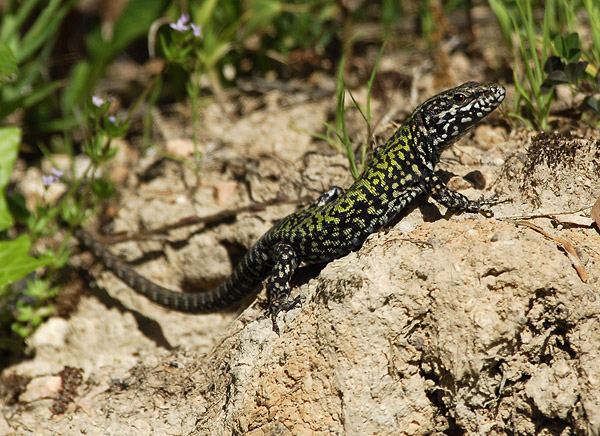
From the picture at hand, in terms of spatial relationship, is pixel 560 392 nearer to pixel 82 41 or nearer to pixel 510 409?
pixel 510 409

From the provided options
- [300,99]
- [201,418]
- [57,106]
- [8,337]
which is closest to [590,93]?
[300,99]

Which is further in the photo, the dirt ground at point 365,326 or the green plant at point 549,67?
the green plant at point 549,67

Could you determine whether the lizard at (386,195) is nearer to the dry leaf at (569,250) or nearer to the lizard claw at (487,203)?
the lizard claw at (487,203)

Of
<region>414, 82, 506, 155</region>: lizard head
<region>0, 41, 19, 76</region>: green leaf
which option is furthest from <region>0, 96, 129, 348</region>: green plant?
<region>414, 82, 506, 155</region>: lizard head

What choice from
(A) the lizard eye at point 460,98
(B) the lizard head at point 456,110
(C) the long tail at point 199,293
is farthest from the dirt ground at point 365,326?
(A) the lizard eye at point 460,98

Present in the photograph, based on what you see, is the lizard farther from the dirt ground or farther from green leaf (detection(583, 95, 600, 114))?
green leaf (detection(583, 95, 600, 114))

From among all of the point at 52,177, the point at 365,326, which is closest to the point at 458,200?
the point at 365,326

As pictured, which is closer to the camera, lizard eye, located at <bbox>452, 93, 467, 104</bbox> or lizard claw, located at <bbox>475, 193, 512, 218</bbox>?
lizard claw, located at <bbox>475, 193, 512, 218</bbox>
